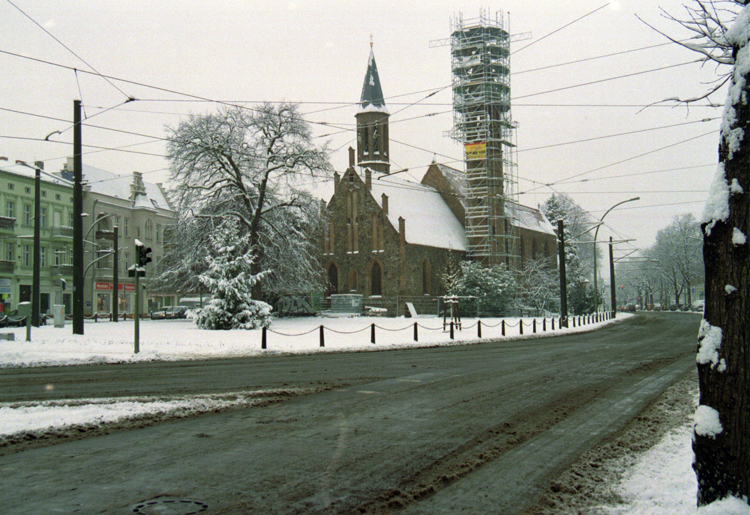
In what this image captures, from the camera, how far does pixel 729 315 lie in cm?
388

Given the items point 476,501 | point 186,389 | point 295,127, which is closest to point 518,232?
point 295,127

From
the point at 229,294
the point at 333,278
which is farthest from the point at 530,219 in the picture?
the point at 229,294

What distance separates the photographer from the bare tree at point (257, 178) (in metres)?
34.2

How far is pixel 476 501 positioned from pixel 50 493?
331 centimetres

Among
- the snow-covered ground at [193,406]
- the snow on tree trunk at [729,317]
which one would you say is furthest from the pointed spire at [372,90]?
the snow on tree trunk at [729,317]

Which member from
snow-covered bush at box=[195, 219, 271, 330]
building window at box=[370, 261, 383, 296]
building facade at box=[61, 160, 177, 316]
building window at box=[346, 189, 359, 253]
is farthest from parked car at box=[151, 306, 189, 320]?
snow-covered bush at box=[195, 219, 271, 330]

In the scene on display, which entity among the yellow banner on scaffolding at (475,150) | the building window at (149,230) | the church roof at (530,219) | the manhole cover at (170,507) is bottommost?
the manhole cover at (170,507)

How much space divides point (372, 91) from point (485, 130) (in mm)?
12953

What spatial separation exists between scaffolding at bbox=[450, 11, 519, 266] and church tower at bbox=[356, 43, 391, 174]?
8.39 metres

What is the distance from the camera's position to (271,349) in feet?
65.5

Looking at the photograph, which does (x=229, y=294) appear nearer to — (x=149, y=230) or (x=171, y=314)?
(x=171, y=314)

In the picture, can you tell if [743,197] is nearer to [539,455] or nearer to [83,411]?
[539,455]

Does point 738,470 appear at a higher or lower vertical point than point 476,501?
higher

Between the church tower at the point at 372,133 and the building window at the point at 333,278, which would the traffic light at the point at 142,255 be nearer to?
the building window at the point at 333,278
